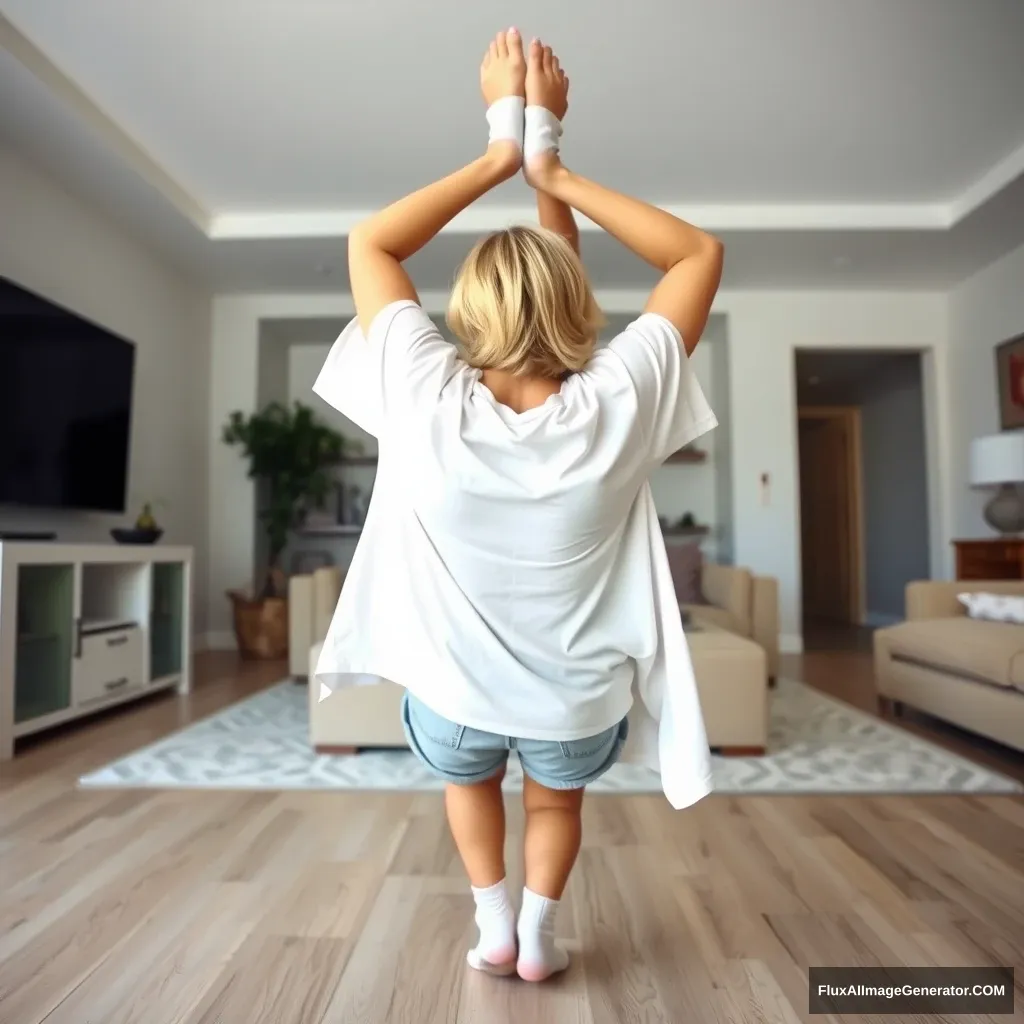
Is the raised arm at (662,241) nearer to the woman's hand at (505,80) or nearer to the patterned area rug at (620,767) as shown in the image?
the woman's hand at (505,80)

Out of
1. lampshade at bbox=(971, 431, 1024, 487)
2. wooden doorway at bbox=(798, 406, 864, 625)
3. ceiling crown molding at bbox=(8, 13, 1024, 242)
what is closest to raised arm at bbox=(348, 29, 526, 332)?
ceiling crown molding at bbox=(8, 13, 1024, 242)

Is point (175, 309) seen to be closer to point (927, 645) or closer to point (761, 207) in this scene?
point (761, 207)

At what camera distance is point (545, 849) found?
1.04m

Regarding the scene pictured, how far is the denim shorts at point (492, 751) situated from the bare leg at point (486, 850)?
4 centimetres

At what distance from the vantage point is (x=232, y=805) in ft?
6.56

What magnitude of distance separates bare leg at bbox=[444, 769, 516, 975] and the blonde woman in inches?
2.3

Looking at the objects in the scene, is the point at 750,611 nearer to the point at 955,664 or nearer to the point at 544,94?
the point at 955,664

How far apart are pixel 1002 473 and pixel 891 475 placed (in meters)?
2.79

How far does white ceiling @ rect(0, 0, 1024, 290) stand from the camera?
272cm

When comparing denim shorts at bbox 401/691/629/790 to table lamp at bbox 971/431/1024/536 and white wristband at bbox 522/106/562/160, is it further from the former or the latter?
table lamp at bbox 971/431/1024/536

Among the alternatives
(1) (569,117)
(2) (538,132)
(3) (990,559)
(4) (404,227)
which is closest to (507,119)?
(2) (538,132)

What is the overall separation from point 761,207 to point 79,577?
12.3 ft

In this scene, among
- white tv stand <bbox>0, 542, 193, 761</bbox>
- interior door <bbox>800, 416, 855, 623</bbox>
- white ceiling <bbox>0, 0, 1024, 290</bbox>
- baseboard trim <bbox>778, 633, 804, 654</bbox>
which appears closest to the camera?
white tv stand <bbox>0, 542, 193, 761</bbox>

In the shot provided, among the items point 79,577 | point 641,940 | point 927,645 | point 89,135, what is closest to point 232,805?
point 641,940
